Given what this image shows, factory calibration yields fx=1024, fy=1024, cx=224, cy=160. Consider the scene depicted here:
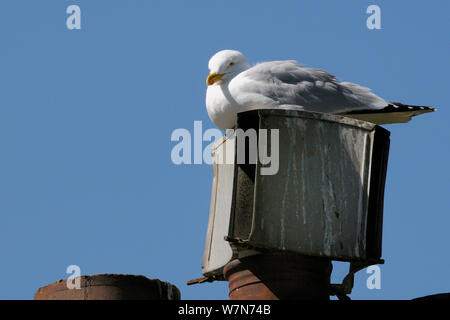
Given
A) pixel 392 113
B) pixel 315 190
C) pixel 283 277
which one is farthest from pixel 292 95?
pixel 283 277

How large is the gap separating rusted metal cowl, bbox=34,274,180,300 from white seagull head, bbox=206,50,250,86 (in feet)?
10.0

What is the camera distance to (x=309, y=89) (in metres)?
11.3

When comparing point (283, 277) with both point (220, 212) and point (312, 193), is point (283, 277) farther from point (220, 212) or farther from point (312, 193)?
point (220, 212)

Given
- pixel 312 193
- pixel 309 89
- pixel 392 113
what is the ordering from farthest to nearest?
1. pixel 392 113
2. pixel 309 89
3. pixel 312 193

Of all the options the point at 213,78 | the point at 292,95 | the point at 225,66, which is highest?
the point at 225,66

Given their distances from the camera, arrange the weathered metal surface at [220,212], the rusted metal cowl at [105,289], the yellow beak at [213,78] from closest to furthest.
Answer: the rusted metal cowl at [105,289] → the weathered metal surface at [220,212] → the yellow beak at [213,78]

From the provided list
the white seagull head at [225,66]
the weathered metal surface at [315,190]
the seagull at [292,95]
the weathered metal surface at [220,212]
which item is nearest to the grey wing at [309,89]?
the seagull at [292,95]

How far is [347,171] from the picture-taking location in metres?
9.55

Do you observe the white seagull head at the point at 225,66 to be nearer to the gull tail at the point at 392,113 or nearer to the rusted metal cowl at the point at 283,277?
the gull tail at the point at 392,113

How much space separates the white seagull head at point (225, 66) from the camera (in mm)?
11750

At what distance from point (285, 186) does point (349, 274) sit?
1.17 meters

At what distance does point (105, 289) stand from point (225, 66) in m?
3.58
